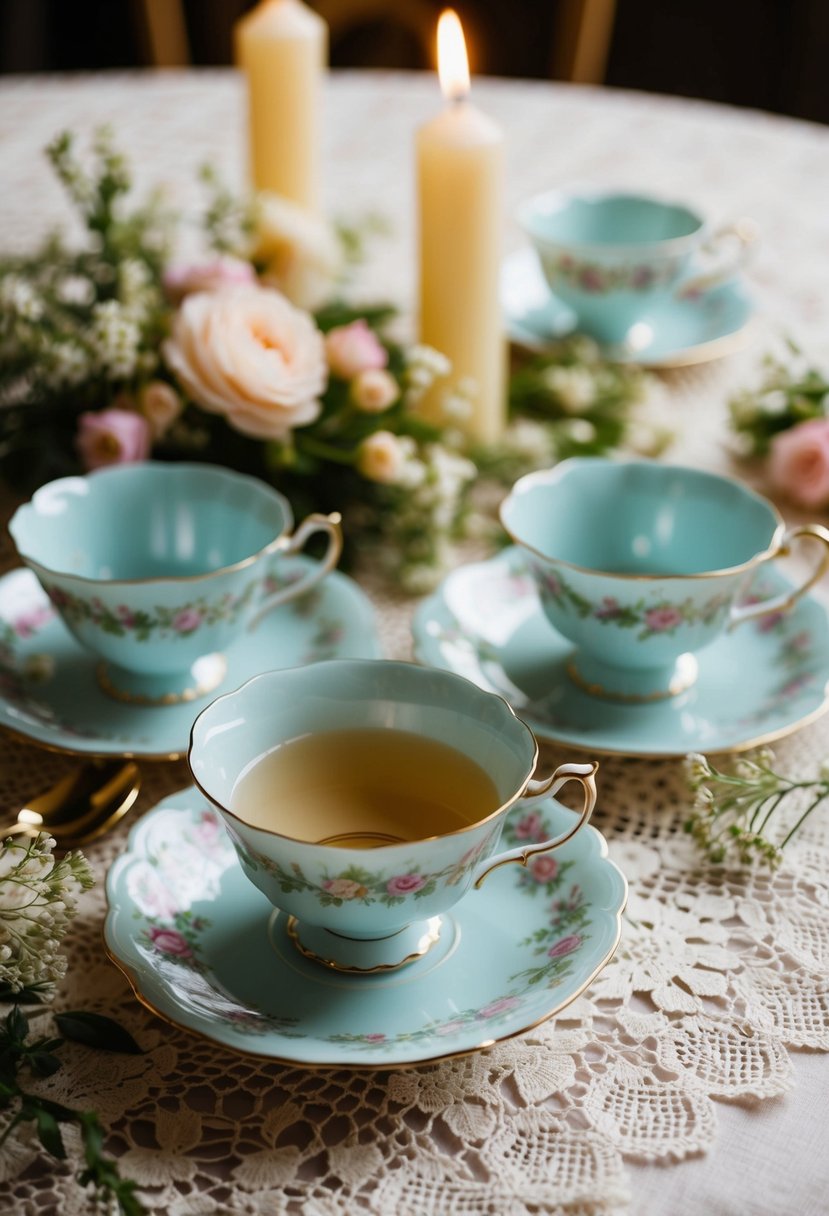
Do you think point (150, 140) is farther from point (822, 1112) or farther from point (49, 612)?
point (822, 1112)

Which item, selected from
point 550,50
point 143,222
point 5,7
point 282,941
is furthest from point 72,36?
point 282,941

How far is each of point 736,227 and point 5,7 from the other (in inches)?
104

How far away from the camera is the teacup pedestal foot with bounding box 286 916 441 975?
724mm

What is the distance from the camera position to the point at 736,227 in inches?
59.1

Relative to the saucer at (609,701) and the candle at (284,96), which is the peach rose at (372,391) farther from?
the candle at (284,96)

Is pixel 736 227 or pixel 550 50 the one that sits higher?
pixel 736 227

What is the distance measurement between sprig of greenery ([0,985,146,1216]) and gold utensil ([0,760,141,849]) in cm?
15

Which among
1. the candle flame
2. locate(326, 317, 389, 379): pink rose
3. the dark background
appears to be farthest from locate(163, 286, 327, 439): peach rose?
the dark background

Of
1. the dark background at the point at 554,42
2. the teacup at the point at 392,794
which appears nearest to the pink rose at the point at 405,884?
the teacup at the point at 392,794

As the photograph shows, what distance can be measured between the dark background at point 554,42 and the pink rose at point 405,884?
3.18m

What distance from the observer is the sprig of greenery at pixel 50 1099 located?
60cm

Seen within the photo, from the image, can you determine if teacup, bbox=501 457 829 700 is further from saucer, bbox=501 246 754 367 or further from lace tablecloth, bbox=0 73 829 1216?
saucer, bbox=501 246 754 367

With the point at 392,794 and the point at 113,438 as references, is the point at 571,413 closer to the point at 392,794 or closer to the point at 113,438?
the point at 113,438

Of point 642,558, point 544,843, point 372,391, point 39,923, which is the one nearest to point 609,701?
point 642,558
